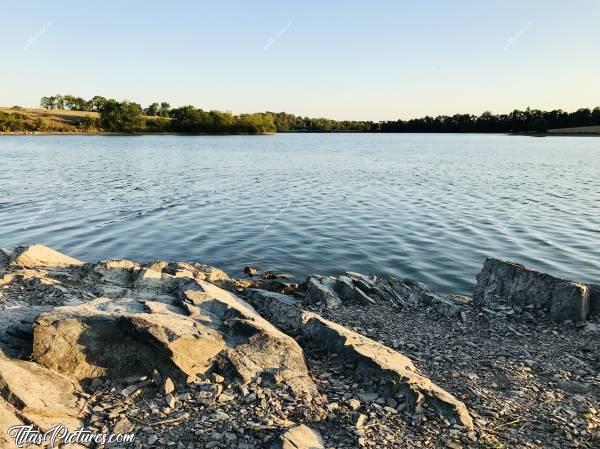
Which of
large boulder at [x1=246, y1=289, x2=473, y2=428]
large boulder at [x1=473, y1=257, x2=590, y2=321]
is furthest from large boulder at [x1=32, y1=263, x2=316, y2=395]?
large boulder at [x1=473, y1=257, x2=590, y2=321]

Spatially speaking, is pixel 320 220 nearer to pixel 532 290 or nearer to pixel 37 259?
pixel 532 290

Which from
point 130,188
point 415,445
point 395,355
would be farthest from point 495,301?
point 130,188

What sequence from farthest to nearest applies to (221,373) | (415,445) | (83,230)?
(83,230)
(221,373)
(415,445)

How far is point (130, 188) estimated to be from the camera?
172ft

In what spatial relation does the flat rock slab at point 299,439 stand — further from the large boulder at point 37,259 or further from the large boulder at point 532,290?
the large boulder at point 37,259

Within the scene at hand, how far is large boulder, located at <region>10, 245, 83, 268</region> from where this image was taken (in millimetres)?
18688

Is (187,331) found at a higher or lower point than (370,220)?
higher

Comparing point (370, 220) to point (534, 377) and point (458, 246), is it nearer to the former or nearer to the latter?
point (458, 246)

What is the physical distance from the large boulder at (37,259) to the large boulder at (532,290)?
59.3ft

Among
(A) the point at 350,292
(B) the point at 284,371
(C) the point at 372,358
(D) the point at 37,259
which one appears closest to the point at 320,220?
(A) the point at 350,292

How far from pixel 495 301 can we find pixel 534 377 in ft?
19.8

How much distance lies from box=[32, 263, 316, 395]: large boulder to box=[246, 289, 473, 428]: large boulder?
1.34 metres

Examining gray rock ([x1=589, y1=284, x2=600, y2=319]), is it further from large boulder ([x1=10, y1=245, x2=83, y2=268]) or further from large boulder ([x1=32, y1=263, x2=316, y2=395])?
large boulder ([x1=10, y1=245, x2=83, y2=268])

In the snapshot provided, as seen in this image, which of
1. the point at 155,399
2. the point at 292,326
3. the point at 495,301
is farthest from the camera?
the point at 495,301
